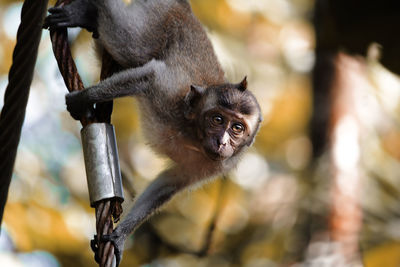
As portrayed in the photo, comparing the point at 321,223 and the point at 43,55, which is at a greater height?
the point at 43,55

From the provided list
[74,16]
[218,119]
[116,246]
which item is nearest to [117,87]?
[74,16]

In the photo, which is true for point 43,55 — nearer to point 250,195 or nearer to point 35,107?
point 35,107

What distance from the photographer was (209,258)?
416 inches

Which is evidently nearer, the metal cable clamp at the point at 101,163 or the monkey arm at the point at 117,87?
the metal cable clamp at the point at 101,163

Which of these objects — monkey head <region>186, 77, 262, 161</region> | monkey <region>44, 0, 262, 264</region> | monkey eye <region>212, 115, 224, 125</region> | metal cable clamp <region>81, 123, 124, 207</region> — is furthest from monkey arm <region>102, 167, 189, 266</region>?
metal cable clamp <region>81, 123, 124, 207</region>

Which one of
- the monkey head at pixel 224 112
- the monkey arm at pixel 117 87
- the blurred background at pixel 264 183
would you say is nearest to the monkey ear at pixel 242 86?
the monkey head at pixel 224 112

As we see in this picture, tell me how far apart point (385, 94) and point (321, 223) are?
4.57 metres

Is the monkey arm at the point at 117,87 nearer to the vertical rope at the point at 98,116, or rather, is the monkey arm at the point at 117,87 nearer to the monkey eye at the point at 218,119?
the vertical rope at the point at 98,116

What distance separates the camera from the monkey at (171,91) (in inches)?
198

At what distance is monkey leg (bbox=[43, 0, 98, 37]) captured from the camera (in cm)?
455

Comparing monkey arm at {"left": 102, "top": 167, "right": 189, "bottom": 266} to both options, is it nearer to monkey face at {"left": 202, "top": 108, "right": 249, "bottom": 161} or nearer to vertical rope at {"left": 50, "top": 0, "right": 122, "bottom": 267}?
monkey face at {"left": 202, "top": 108, "right": 249, "bottom": 161}

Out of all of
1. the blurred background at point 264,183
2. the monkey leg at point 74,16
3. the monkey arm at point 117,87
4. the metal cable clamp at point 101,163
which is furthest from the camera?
the blurred background at point 264,183

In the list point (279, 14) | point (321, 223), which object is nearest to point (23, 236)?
point (321, 223)

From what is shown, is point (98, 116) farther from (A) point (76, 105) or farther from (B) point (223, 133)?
(B) point (223, 133)
